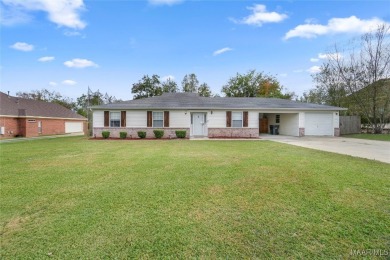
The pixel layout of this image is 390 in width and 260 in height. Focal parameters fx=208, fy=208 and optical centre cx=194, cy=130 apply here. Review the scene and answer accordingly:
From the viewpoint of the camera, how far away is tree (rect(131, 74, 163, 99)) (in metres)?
37.4

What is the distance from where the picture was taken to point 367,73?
20.5 metres

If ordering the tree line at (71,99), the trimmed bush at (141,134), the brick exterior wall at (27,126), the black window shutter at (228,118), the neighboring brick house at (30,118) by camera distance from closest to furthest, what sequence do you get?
the trimmed bush at (141,134) < the black window shutter at (228,118) < the brick exterior wall at (27,126) < the neighboring brick house at (30,118) < the tree line at (71,99)

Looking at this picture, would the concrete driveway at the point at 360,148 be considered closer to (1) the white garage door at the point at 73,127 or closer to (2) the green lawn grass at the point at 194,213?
(2) the green lawn grass at the point at 194,213

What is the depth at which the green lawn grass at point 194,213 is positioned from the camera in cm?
237

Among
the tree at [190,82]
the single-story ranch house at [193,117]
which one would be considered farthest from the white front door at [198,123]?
the tree at [190,82]

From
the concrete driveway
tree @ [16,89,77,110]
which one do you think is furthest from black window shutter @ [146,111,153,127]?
tree @ [16,89,77,110]

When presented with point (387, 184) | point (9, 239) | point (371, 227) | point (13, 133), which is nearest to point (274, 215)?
point (371, 227)

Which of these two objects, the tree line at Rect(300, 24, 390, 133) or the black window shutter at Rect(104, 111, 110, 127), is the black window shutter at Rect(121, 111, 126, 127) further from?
the tree line at Rect(300, 24, 390, 133)

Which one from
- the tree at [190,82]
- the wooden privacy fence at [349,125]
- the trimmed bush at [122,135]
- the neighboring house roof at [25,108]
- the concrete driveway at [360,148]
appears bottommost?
the concrete driveway at [360,148]

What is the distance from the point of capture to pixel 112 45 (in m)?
17.9

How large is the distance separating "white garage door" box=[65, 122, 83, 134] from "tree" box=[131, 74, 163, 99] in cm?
1124

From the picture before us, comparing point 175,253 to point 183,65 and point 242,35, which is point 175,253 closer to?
point 242,35

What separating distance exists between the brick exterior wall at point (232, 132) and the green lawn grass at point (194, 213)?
1135cm

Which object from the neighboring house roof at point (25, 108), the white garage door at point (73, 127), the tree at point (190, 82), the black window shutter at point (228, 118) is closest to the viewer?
the black window shutter at point (228, 118)
